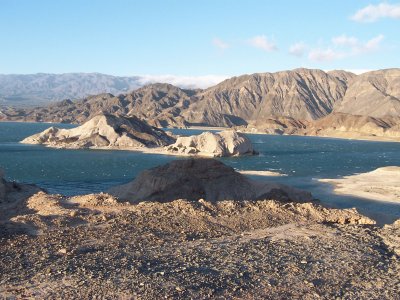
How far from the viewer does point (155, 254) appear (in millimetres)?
13117

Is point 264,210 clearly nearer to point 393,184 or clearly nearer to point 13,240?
point 13,240

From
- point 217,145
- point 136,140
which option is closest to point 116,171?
point 217,145

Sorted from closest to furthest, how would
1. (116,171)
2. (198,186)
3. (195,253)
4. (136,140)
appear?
(195,253) < (198,186) < (116,171) < (136,140)

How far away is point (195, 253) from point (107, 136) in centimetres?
10415

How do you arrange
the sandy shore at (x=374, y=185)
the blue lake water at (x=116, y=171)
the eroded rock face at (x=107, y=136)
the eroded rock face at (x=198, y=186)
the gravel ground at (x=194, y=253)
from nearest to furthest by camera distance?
1. the gravel ground at (x=194, y=253)
2. the eroded rock face at (x=198, y=186)
3. the blue lake water at (x=116, y=171)
4. the sandy shore at (x=374, y=185)
5. the eroded rock face at (x=107, y=136)

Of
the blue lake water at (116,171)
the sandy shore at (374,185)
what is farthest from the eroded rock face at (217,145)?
the sandy shore at (374,185)

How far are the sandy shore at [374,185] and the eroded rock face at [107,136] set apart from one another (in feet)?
201

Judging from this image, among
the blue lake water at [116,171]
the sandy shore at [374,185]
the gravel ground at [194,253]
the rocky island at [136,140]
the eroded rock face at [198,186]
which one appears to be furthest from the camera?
the rocky island at [136,140]

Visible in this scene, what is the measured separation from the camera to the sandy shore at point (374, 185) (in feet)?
149

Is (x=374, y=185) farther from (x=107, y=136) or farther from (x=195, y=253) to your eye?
(x=107, y=136)

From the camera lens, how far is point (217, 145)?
311ft

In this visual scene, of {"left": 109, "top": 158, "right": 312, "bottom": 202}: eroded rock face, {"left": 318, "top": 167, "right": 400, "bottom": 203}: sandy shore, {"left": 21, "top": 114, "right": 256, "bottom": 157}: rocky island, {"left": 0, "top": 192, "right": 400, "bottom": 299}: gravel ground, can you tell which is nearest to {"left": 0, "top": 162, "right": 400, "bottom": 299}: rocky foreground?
{"left": 0, "top": 192, "right": 400, "bottom": 299}: gravel ground

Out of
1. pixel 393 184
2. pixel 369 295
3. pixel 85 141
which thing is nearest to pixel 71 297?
pixel 369 295

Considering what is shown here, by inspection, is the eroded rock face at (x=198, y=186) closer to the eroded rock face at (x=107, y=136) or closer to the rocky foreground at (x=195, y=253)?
the rocky foreground at (x=195, y=253)
